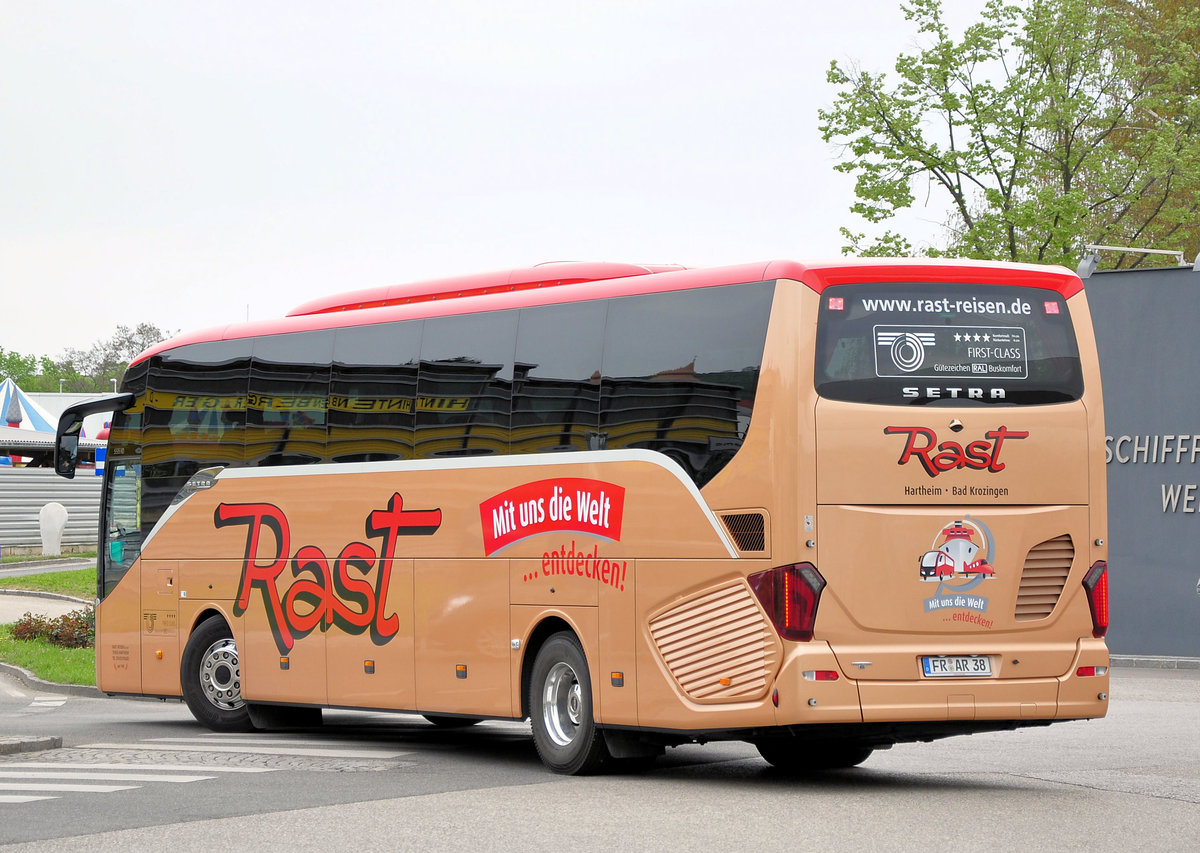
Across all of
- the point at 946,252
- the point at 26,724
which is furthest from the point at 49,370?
the point at 26,724

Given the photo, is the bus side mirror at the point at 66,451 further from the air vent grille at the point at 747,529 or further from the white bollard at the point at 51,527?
the white bollard at the point at 51,527

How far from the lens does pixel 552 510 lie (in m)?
12.8

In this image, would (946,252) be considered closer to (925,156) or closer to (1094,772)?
(925,156)

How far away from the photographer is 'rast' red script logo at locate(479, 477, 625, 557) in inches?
487

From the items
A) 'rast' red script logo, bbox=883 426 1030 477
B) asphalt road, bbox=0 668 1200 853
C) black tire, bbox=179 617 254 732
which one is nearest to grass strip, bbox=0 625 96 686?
black tire, bbox=179 617 254 732

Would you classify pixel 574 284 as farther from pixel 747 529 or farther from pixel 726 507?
pixel 747 529

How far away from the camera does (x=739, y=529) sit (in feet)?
37.2

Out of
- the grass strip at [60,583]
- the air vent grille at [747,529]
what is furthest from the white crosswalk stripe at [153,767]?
the grass strip at [60,583]

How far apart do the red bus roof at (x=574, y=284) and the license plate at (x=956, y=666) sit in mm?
2542

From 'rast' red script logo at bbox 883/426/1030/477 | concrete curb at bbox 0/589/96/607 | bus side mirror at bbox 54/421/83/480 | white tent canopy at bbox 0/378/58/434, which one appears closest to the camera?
'rast' red script logo at bbox 883/426/1030/477

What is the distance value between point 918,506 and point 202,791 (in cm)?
515

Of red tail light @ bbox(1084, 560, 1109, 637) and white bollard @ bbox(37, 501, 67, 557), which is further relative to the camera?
white bollard @ bbox(37, 501, 67, 557)

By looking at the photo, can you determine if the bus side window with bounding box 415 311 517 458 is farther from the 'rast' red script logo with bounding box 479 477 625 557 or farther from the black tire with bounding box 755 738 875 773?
the black tire with bounding box 755 738 875 773

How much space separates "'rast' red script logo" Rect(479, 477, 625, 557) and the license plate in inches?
95.5
